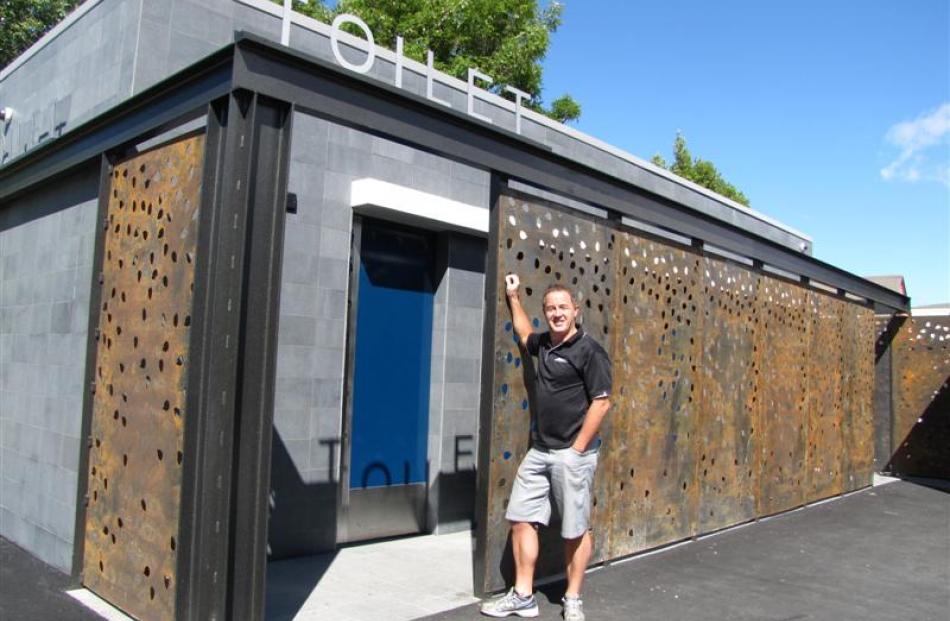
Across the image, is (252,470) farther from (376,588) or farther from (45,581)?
(45,581)

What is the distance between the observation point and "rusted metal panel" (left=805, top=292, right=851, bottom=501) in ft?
28.8

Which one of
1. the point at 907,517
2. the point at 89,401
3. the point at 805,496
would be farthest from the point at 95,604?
the point at 907,517

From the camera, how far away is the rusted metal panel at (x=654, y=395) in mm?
5891

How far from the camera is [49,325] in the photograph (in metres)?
5.61

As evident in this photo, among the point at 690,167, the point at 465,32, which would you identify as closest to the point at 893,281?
the point at 690,167

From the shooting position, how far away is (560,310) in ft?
15.2

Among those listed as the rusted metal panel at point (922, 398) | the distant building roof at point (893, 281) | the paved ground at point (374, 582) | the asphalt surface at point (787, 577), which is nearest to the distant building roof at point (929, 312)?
the rusted metal panel at point (922, 398)

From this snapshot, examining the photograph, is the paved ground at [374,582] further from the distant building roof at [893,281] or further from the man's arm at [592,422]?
the distant building roof at [893,281]

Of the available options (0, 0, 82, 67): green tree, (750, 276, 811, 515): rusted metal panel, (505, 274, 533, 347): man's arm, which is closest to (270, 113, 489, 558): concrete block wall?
(505, 274, 533, 347): man's arm

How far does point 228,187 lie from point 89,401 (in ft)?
6.50

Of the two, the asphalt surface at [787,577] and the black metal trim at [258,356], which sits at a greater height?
the black metal trim at [258,356]

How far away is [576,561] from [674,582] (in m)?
1.20

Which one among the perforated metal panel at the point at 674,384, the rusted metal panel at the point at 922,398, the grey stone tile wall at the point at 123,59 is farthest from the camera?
the rusted metal panel at the point at 922,398

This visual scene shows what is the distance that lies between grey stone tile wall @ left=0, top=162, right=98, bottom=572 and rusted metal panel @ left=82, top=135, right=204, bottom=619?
1.99 ft
